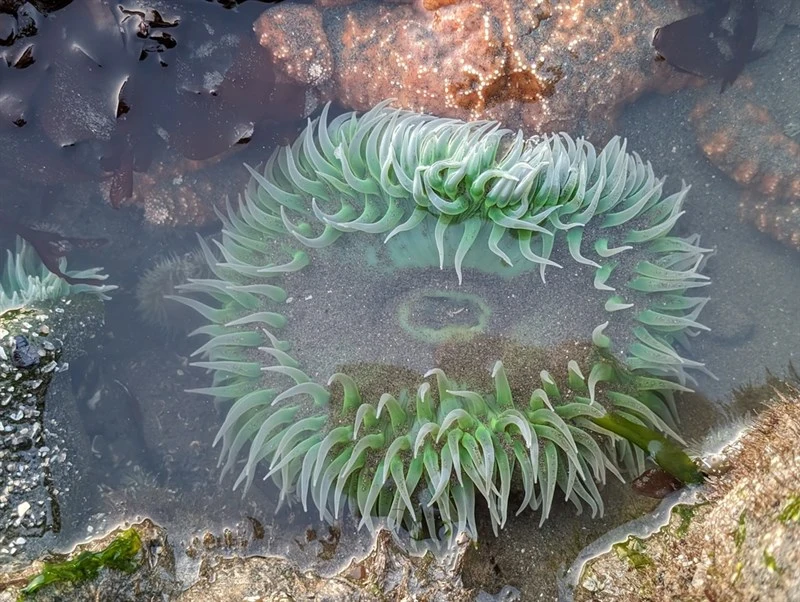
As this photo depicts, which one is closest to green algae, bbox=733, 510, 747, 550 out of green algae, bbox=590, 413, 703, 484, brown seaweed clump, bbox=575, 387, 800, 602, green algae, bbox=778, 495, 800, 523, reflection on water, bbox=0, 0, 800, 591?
brown seaweed clump, bbox=575, 387, 800, 602

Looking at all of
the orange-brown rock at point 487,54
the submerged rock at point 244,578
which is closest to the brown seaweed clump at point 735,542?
the submerged rock at point 244,578

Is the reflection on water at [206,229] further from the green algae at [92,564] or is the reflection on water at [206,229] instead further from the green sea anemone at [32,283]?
the green algae at [92,564]

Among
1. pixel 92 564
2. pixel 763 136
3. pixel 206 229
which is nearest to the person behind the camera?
pixel 92 564

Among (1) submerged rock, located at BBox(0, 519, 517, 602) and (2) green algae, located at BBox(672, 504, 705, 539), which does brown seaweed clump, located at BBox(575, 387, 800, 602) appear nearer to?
(2) green algae, located at BBox(672, 504, 705, 539)

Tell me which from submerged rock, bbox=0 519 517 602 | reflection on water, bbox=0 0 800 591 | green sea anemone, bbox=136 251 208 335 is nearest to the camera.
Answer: submerged rock, bbox=0 519 517 602

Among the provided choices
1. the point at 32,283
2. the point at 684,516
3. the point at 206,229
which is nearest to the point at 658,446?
the point at 684,516

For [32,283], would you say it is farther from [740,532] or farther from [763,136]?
[763,136]

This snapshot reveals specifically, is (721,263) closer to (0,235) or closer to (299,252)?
(299,252)
